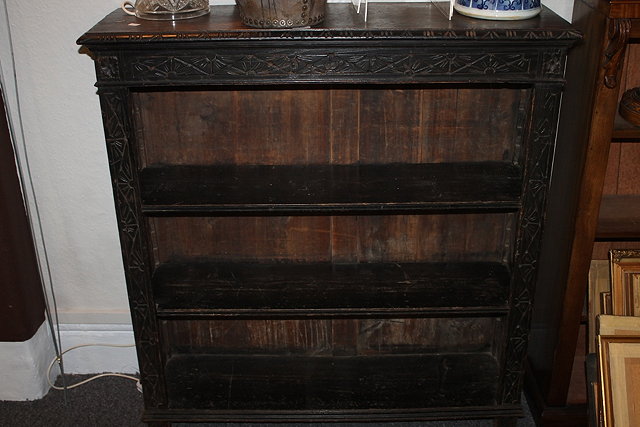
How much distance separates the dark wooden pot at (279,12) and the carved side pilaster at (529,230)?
1.64 feet

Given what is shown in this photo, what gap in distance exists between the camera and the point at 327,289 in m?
1.79

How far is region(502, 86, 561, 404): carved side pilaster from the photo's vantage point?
4.79 feet

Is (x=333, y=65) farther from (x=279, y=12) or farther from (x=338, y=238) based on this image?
(x=338, y=238)

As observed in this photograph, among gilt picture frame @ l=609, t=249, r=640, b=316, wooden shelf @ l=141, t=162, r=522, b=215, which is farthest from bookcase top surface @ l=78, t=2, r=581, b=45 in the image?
gilt picture frame @ l=609, t=249, r=640, b=316

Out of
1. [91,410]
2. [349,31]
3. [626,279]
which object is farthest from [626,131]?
[91,410]

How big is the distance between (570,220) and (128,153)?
1054 mm

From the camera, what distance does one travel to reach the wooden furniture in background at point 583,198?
57.9 inches

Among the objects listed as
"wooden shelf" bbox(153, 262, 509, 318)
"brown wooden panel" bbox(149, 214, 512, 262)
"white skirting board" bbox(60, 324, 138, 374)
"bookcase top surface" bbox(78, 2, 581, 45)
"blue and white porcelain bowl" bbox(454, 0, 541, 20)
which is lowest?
"white skirting board" bbox(60, 324, 138, 374)

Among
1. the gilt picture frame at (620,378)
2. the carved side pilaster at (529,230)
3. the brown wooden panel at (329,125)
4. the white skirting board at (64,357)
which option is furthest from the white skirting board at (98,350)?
the gilt picture frame at (620,378)

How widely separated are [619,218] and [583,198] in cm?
18

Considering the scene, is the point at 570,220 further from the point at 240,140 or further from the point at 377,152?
the point at 240,140

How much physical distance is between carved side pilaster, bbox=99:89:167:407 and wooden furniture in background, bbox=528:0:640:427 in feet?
3.35

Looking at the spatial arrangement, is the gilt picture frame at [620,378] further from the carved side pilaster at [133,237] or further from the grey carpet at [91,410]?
the carved side pilaster at [133,237]

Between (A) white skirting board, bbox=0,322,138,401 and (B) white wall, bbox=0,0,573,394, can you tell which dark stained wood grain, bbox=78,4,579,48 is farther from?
(A) white skirting board, bbox=0,322,138,401
